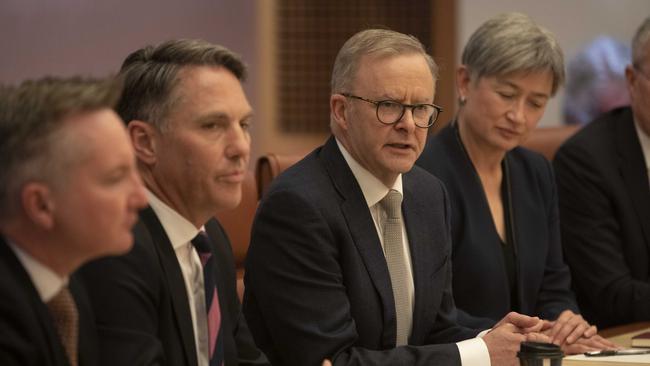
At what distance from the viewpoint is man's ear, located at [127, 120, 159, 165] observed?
2027mm

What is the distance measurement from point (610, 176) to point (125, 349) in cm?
208

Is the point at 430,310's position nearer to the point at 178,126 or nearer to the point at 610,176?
the point at 178,126

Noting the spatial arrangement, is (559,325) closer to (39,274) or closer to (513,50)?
(513,50)

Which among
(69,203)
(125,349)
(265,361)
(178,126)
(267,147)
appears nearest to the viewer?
(69,203)

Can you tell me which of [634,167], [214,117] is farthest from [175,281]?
[634,167]

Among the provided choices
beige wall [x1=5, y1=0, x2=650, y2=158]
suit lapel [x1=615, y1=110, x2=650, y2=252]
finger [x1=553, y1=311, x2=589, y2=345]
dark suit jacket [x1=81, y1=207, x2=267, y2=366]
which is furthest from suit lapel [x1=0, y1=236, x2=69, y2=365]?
beige wall [x1=5, y1=0, x2=650, y2=158]

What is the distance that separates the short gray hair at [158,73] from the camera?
2.02 m

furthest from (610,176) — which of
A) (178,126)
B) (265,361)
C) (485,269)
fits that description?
(178,126)

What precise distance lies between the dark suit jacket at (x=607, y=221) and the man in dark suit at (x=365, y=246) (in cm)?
85

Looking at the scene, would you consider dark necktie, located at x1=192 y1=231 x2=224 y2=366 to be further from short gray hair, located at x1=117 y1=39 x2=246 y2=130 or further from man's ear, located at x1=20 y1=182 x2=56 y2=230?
man's ear, located at x1=20 y1=182 x2=56 y2=230

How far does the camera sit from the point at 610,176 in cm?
343

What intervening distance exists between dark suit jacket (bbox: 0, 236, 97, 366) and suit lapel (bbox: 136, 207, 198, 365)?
1.28 feet

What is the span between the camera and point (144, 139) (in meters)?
2.04

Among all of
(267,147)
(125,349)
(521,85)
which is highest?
(521,85)
